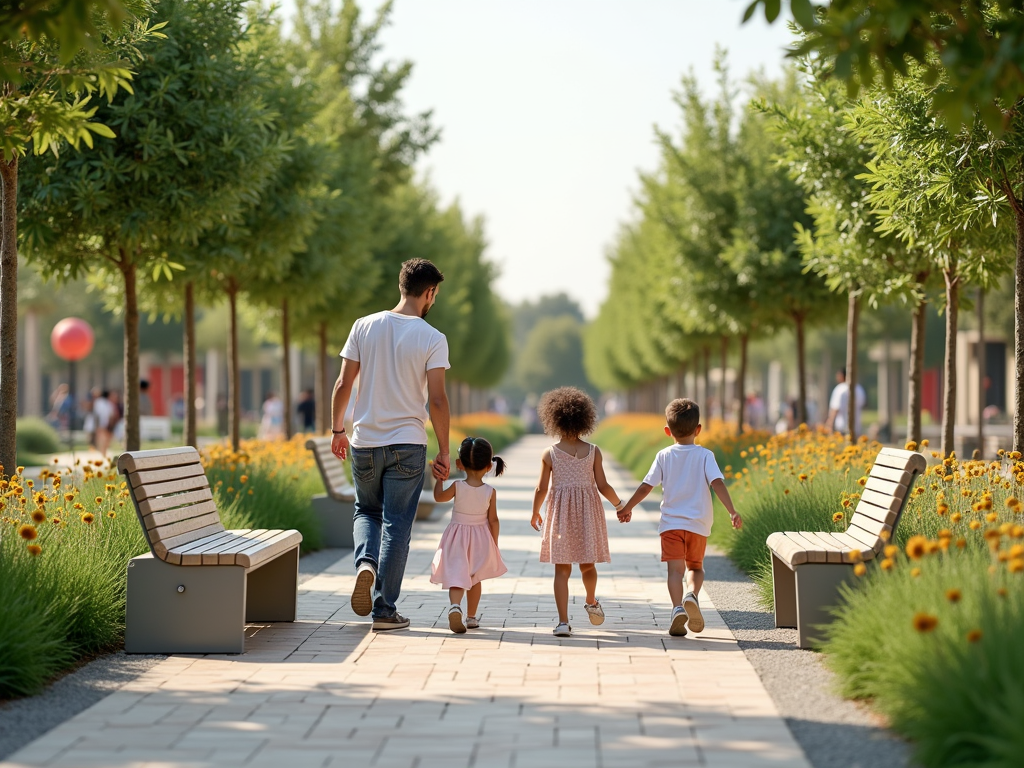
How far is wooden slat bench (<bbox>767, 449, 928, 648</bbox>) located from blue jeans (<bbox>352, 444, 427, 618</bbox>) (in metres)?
2.10

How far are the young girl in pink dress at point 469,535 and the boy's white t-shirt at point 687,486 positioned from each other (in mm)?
931

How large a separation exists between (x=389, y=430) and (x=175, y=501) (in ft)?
4.07

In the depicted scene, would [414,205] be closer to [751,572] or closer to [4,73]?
[751,572]

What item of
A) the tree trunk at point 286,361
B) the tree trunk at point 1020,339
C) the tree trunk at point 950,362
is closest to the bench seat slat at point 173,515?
the tree trunk at point 1020,339

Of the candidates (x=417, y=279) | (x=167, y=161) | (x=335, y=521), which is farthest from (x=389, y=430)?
(x=335, y=521)

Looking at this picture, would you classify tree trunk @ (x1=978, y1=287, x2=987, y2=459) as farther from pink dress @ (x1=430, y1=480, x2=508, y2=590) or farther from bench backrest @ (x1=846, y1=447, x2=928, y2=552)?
pink dress @ (x1=430, y1=480, x2=508, y2=590)

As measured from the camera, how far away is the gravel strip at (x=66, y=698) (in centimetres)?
479

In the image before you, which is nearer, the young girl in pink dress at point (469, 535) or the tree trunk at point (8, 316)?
the young girl in pink dress at point (469, 535)

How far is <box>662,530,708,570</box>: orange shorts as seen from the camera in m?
6.94

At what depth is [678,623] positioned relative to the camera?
676 cm

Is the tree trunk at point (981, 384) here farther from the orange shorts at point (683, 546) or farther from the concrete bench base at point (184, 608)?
the concrete bench base at point (184, 608)

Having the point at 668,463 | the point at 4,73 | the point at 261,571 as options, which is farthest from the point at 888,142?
the point at 4,73

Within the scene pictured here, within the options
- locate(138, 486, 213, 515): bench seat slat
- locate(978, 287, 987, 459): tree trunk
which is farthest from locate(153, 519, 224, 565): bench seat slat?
locate(978, 287, 987, 459): tree trunk

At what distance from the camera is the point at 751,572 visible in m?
9.10
